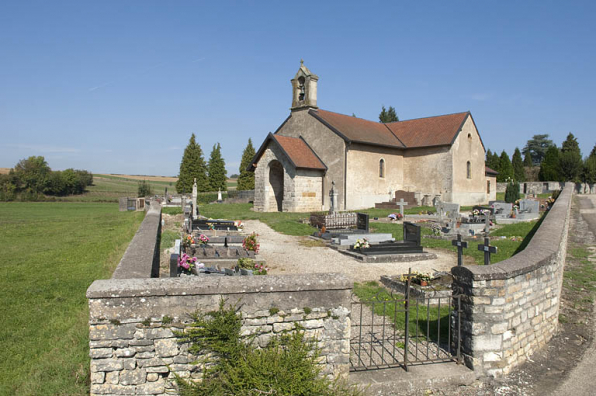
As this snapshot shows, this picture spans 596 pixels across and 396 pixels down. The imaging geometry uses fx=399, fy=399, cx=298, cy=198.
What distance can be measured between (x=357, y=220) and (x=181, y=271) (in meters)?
10.9

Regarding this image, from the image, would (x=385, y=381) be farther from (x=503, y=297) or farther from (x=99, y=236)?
(x=99, y=236)

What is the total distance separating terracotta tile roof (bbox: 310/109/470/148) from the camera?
29061 millimetres

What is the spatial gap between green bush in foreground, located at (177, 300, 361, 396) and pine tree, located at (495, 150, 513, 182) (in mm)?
62983

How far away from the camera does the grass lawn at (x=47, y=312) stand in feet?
16.3

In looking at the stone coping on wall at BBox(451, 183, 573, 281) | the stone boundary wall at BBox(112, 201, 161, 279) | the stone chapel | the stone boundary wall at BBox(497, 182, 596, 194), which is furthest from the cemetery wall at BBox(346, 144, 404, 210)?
the stone boundary wall at BBox(497, 182, 596, 194)

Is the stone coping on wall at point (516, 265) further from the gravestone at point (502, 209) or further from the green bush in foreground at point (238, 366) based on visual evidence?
the gravestone at point (502, 209)

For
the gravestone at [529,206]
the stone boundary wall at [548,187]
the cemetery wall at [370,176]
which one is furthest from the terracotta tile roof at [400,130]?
the stone boundary wall at [548,187]

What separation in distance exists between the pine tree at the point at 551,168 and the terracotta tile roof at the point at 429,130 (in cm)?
3534

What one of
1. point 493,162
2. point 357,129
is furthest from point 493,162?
point 357,129

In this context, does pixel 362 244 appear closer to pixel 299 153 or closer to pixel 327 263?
pixel 327 263

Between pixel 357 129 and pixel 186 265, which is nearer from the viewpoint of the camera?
pixel 186 265

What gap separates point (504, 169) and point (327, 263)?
57.7 meters

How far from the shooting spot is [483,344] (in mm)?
5066

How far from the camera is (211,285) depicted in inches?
162
